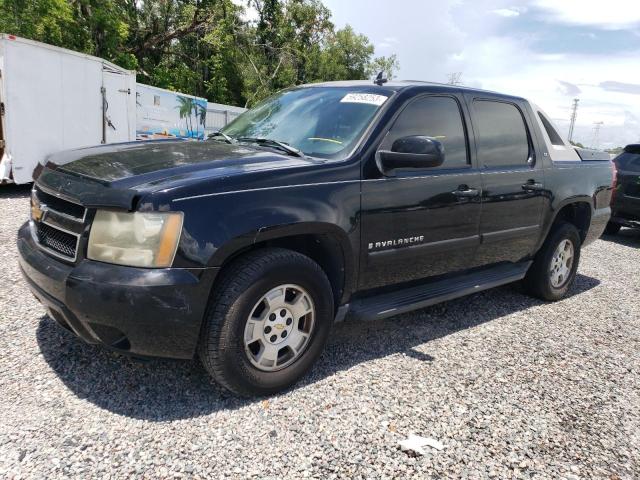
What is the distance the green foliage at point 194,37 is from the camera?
1575 cm

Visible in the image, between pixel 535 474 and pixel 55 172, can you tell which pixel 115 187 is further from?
pixel 535 474

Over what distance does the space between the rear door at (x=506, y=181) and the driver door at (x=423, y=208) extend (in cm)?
17

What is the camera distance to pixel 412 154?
3109mm

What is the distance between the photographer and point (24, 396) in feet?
8.82

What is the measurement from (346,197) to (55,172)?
1.70 metres

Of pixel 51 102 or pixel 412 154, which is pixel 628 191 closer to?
pixel 412 154

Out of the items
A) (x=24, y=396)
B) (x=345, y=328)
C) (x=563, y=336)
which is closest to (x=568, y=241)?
(x=563, y=336)

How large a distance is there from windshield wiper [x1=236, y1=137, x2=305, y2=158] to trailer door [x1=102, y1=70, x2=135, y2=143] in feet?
26.6

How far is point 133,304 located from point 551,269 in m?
4.11

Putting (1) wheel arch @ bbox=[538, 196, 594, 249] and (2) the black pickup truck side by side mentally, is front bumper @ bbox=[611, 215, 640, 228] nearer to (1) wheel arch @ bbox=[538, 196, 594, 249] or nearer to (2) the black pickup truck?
(1) wheel arch @ bbox=[538, 196, 594, 249]

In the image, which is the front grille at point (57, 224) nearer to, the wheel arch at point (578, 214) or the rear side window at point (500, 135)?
the rear side window at point (500, 135)

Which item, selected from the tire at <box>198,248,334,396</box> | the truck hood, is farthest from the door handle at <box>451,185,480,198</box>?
the tire at <box>198,248,334,396</box>

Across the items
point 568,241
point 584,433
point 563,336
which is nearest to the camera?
point 584,433

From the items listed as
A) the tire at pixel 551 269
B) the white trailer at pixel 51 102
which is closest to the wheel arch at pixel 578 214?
the tire at pixel 551 269
